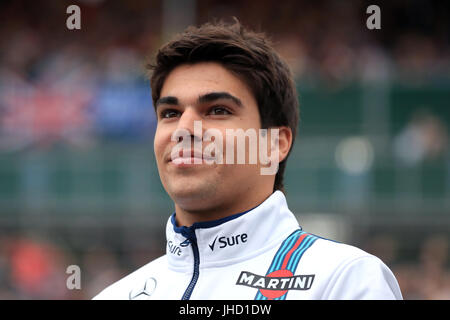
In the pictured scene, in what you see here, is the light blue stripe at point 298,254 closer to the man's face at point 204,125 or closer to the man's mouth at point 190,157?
the man's face at point 204,125

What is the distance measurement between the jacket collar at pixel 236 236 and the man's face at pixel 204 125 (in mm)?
82

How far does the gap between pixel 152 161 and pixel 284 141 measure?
7.69 meters

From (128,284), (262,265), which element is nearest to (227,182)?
(262,265)

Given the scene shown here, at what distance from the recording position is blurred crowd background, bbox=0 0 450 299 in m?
10.1

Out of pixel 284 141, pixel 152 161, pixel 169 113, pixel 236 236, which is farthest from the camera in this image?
pixel 152 161

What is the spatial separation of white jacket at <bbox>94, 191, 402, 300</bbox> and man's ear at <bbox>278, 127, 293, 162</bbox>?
0.20 meters

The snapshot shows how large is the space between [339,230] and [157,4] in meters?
6.28

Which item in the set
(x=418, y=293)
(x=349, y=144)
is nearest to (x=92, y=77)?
(x=349, y=144)

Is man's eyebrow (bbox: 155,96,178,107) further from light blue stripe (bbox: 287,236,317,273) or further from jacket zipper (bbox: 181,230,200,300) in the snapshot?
light blue stripe (bbox: 287,236,317,273)

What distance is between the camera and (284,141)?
296 cm

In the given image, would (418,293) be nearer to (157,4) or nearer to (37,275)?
(37,275)

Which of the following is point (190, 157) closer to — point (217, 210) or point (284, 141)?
point (217, 210)
